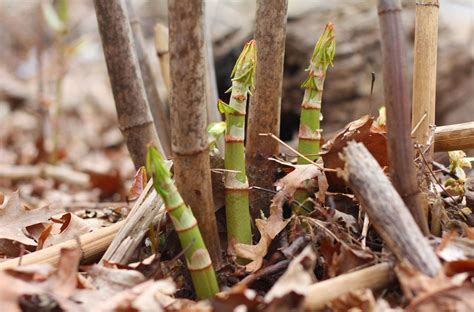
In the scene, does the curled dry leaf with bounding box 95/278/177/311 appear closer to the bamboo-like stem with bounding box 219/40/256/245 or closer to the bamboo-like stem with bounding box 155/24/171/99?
the bamboo-like stem with bounding box 219/40/256/245

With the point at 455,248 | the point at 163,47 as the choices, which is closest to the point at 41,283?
Result: the point at 455,248

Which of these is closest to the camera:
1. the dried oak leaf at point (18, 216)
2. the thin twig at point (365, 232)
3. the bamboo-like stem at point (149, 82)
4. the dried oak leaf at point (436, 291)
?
the dried oak leaf at point (436, 291)

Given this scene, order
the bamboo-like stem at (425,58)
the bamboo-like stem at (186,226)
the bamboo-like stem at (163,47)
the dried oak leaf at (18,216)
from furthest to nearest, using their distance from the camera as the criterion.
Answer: the bamboo-like stem at (163,47), the dried oak leaf at (18,216), the bamboo-like stem at (425,58), the bamboo-like stem at (186,226)

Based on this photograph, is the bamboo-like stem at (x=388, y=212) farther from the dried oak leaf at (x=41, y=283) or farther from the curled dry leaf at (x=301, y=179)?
the dried oak leaf at (x=41, y=283)

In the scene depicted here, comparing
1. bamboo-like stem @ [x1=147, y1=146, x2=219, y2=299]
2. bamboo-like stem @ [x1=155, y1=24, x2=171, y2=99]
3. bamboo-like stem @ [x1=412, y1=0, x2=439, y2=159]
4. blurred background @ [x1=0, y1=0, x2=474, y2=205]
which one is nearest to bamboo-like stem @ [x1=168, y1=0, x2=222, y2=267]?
bamboo-like stem @ [x1=147, y1=146, x2=219, y2=299]

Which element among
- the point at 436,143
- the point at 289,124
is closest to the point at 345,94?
the point at 289,124

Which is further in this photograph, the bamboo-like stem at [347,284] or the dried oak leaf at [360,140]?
the dried oak leaf at [360,140]

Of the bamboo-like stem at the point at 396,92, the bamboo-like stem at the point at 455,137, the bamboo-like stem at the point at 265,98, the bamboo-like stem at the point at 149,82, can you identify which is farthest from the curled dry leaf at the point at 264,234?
the bamboo-like stem at the point at 149,82
